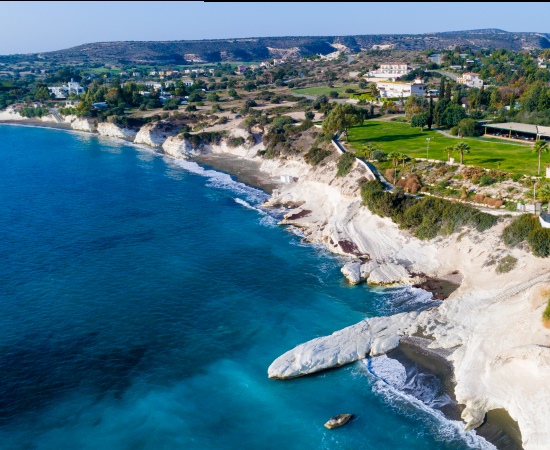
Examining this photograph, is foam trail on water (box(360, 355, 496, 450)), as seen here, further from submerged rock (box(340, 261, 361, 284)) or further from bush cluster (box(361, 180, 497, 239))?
bush cluster (box(361, 180, 497, 239))

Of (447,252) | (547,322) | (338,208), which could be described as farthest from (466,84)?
(547,322)

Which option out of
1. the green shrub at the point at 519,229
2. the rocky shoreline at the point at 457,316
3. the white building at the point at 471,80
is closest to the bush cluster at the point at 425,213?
the rocky shoreline at the point at 457,316

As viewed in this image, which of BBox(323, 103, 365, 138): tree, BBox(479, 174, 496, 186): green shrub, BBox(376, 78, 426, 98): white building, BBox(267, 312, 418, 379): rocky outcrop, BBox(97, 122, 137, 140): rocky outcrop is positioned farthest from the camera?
BBox(97, 122, 137, 140): rocky outcrop

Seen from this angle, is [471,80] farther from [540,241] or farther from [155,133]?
[540,241]

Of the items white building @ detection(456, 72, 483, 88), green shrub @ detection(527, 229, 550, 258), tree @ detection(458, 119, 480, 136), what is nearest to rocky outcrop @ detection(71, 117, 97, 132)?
tree @ detection(458, 119, 480, 136)

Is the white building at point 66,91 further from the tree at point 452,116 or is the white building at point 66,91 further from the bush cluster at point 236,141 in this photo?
the tree at point 452,116
